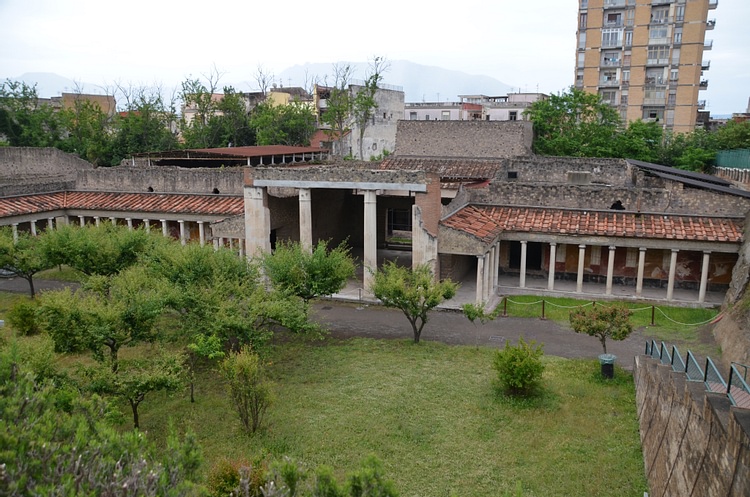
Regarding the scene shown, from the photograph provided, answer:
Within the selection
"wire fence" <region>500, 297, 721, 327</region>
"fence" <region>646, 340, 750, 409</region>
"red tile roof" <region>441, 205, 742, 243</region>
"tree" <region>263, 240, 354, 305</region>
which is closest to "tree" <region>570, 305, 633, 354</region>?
"fence" <region>646, 340, 750, 409</region>

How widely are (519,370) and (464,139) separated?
110 ft

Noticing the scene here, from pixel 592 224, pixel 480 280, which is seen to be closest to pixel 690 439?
pixel 480 280

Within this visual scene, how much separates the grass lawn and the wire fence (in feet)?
17.3

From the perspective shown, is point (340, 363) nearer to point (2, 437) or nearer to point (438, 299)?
point (438, 299)

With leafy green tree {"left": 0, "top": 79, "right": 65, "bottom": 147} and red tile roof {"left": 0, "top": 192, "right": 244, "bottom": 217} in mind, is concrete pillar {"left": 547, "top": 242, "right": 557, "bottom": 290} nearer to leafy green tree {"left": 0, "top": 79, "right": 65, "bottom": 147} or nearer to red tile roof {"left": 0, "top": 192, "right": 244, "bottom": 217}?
red tile roof {"left": 0, "top": 192, "right": 244, "bottom": 217}

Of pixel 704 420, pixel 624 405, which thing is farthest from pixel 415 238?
pixel 704 420

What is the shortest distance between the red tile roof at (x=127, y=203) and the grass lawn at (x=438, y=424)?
56.1 feet

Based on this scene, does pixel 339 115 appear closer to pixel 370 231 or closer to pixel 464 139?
pixel 464 139

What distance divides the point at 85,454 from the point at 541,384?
44.1 ft

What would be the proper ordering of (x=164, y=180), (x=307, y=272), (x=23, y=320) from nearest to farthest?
(x=307, y=272)
(x=23, y=320)
(x=164, y=180)

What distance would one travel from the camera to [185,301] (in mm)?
18562

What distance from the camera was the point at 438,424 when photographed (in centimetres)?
1648

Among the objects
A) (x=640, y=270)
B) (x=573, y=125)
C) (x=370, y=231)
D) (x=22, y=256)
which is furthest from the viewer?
(x=573, y=125)

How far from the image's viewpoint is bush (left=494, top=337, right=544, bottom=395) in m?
→ 17.7
